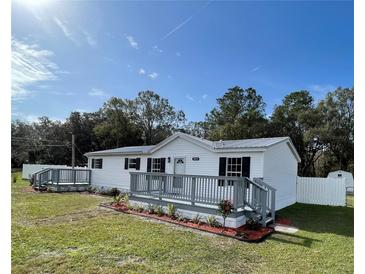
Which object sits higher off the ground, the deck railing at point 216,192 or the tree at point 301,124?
the tree at point 301,124

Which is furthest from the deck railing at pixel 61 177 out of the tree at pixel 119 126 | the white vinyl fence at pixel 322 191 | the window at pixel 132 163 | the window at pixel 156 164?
the tree at pixel 119 126

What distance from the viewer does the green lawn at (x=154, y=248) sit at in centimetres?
470

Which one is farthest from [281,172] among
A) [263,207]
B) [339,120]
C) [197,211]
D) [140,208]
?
[339,120]

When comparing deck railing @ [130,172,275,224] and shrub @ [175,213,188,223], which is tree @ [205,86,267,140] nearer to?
deck railing @ [130,172,275,224]

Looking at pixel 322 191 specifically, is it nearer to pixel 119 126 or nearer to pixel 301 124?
pixel 301 124

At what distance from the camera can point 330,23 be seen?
5719 millimetres

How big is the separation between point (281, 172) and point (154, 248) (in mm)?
8188

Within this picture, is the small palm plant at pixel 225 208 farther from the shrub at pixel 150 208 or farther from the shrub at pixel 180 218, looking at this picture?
the shrub at pixel 150 208

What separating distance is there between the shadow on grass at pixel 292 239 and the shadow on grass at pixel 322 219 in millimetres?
1097

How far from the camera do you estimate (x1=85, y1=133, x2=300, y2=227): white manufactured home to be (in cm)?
833

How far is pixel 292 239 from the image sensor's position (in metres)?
6.85
